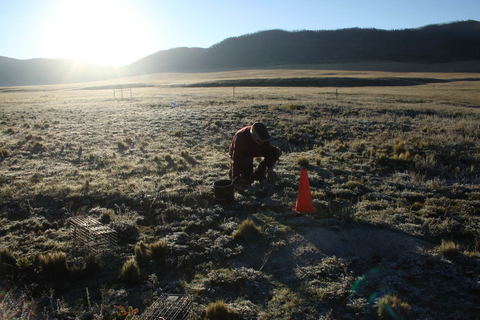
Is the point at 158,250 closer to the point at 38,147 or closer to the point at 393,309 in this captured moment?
the point at 393,309

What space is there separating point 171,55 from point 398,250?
214652mm

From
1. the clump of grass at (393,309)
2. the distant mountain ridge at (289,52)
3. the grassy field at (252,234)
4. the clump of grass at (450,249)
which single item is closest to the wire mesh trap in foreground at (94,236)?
the grassy field at (252,234)

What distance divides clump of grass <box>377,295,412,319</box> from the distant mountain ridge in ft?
442

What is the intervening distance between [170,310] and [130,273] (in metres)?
0.95

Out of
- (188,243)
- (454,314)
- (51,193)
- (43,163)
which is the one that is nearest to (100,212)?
(51,193)

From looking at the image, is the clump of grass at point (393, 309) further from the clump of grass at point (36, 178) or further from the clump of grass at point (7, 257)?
the clump of grass at point (36, 178)

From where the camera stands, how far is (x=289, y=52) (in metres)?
159

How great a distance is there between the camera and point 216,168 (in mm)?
8148

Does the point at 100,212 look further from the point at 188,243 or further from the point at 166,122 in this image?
the point at 166,122

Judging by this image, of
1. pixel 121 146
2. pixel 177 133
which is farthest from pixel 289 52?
pixel 121 146

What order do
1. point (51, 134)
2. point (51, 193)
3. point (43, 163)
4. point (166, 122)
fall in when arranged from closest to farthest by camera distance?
point (51, 193)
point (43, 163)
point (51, 134)
point (166, 122)

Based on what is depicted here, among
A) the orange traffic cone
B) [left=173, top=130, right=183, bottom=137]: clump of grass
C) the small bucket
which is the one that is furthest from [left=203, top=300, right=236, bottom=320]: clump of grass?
[left=173, top=130, right=183, bottom=137]: clump of grass

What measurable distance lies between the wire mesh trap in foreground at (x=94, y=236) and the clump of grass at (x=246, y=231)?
6.14 feet

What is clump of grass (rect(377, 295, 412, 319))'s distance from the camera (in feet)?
9.41
